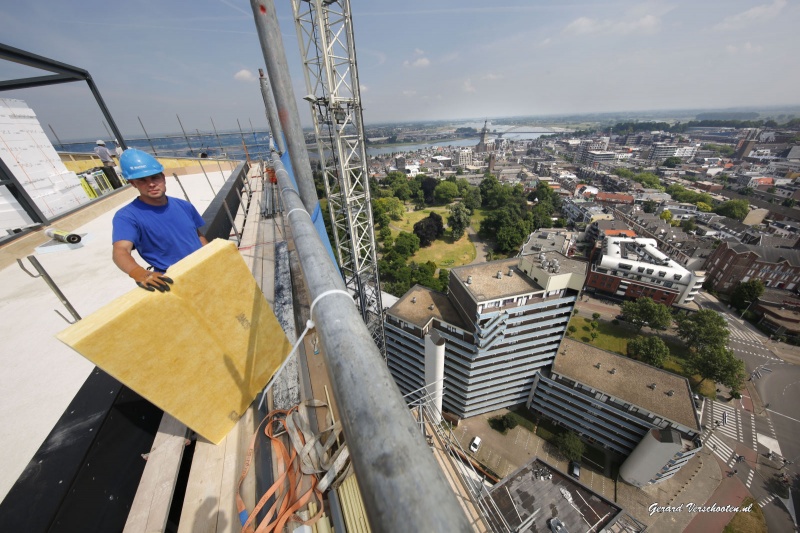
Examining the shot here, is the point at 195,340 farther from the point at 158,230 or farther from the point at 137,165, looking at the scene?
the point at 137,165

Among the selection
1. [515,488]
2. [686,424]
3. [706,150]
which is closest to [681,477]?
[686,424]

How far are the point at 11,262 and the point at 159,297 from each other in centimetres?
815

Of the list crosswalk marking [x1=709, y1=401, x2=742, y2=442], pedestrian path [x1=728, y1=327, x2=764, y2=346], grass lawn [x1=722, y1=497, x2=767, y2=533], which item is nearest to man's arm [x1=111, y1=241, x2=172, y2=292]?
grass lawn [x1=722, y1=497, x2=767, y2=533]

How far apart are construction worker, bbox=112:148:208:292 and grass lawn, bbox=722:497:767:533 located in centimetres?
2412

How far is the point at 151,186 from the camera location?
234 centimetres

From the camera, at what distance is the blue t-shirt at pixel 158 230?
2287 millimetres

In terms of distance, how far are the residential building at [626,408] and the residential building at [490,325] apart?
1.36 metres

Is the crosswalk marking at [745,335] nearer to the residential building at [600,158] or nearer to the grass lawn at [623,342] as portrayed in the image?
the grass lawn at [623,342]

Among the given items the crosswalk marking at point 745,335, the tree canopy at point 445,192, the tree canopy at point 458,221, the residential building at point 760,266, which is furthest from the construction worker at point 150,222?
the tree canopy at point 445,192

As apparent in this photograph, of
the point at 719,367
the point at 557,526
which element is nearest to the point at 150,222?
the point at 557,526

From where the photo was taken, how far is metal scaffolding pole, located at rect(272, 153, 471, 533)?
0.64m

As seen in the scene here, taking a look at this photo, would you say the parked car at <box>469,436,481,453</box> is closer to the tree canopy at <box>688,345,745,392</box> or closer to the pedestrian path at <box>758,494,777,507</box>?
the pedestrian path at <box>758,494,777,507</box>

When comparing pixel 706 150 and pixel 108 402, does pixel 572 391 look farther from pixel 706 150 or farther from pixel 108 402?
pixel 706 150

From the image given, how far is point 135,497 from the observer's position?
2018 millimetres
